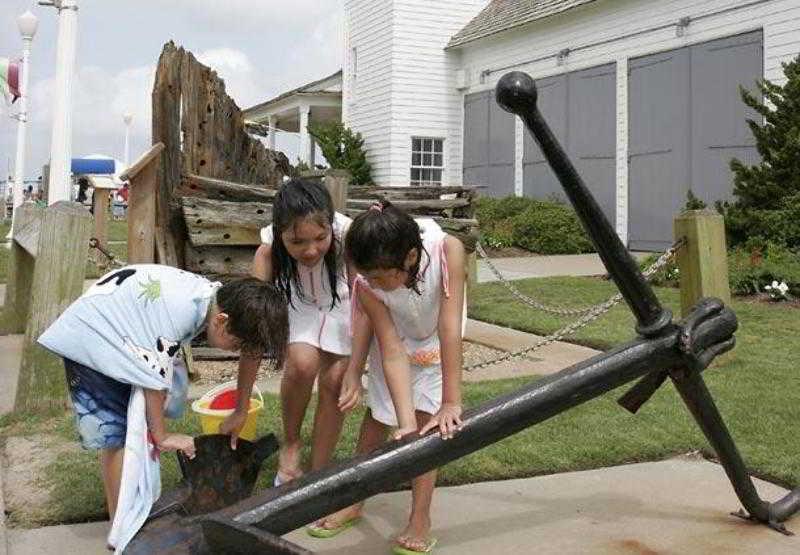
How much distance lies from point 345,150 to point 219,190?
15367 millimetres

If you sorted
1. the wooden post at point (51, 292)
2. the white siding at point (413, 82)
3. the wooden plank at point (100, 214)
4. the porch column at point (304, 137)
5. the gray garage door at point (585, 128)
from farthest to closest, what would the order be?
the porch column at point (304, 137) < the white siding at point (413, 82) < the gray garage door at point (585, 128) < the wooden plank at point (100, 214) < the wooden post at point (51, 292)

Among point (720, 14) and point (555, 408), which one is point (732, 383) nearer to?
point (555, 408)

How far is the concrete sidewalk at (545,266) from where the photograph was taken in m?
12.3

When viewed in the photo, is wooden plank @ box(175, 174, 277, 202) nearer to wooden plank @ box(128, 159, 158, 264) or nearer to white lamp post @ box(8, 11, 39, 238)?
wooden plank @ box(128, 159, 158, 264)

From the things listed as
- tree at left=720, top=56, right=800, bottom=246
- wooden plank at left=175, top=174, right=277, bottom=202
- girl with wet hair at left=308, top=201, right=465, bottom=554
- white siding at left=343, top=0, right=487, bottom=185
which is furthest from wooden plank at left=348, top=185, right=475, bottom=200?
white siding at left=343, top=0, right=487, bottom=185

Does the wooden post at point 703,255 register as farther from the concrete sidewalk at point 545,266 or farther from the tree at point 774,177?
the concrete sidewalk at point 545,266

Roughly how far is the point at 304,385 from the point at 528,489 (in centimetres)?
98

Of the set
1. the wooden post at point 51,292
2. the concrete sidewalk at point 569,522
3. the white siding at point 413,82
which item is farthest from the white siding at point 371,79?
the concrete sidewalk at point 569,522

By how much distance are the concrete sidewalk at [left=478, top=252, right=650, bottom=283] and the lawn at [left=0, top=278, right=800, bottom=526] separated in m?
6.14

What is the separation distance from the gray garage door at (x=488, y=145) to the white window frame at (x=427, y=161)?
683 mm

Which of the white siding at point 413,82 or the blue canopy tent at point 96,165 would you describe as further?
the blue canopy tent at point 96,165

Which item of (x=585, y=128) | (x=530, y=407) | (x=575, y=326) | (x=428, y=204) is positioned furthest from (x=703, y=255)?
(x=585, y=128)

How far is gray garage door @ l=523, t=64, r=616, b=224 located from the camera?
52.9ft

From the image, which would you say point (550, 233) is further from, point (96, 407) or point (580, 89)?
point (96, 407)
